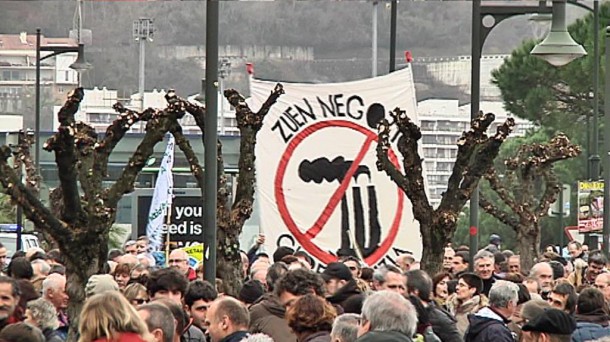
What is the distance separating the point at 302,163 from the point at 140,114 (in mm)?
2765

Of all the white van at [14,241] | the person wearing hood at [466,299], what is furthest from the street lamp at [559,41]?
the white van at [14,241]

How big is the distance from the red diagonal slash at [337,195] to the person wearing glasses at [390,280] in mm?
5244

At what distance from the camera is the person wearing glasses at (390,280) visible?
12.5 metres

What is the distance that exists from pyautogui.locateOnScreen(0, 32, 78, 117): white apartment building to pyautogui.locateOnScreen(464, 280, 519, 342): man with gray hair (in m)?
51.2

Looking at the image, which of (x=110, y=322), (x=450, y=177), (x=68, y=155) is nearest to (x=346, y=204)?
(x=450, y=177)

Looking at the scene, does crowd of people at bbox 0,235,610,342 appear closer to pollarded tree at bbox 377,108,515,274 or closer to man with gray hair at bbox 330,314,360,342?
man with gray hair at bbox 330,314,360,342

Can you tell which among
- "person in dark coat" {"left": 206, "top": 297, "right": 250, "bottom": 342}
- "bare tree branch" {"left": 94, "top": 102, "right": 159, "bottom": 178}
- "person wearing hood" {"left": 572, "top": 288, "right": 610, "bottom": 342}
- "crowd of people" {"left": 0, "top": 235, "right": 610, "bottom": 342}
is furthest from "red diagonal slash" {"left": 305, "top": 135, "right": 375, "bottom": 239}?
"person in dark coat" {"left": 206, "top": 297, "right": 250, "bottom": 342}

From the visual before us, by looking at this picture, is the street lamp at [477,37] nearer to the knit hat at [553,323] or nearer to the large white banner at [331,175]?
the large white banner at [331,175]

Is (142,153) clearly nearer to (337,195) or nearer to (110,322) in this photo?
(337,195)

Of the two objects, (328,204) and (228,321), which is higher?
(328,204)

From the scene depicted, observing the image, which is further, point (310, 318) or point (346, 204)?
point (346, 204)

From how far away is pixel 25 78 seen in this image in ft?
258

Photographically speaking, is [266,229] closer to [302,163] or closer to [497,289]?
[302,163]

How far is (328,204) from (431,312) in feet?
21.6
